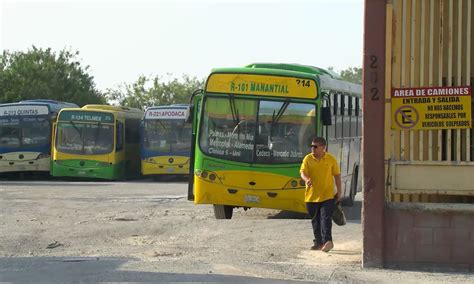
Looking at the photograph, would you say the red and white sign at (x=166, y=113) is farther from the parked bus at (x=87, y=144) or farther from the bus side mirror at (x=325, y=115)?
the bus side mirror at (x=325, y=115)

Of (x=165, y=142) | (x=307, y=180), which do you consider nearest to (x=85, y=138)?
(x=165, y=142)

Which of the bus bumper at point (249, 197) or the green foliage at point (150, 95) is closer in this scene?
the bus bumper at point (249, 197)

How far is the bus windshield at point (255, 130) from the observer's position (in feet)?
45.9

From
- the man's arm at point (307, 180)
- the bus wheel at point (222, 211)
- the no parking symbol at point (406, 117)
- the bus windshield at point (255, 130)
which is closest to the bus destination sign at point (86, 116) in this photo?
the bus wheel at point (222, 211)

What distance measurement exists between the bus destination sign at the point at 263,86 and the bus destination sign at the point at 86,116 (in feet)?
46.7

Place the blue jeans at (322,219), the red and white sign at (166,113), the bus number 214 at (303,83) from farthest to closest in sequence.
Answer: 1. the red and white sign at (166,113)
2. the bus number 214 at (303,83)
3. the blue jeans at (322,219)

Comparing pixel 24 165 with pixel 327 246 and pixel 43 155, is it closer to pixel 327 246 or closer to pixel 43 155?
pixel 43 155

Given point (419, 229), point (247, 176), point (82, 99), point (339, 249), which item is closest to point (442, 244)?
point (419, 229)

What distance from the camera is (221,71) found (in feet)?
46.2

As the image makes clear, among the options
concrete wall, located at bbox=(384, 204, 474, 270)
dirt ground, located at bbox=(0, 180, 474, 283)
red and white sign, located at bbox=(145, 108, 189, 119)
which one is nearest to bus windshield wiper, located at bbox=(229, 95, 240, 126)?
dirt ground, located at bbox=(0, 180, 474, 283)

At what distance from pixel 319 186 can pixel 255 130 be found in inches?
158

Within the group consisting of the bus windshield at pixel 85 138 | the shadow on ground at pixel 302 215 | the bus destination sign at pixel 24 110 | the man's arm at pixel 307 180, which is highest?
the bus destination sign at pixel 24 110

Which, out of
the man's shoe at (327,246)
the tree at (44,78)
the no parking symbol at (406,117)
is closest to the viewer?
the no parking symbol at (406,117)

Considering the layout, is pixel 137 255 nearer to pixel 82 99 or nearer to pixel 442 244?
pixel 442 244
